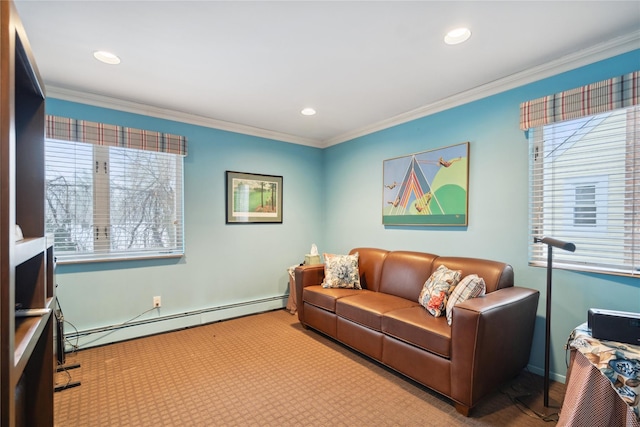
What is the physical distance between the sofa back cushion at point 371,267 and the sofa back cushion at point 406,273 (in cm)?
7

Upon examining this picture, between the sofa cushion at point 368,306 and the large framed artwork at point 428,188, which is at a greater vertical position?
the large framed artwork at point 428,188

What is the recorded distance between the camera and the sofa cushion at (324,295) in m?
2.98

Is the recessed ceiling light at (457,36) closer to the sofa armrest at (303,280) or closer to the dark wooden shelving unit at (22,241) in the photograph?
the dark wooden shelving unit at (22,241)

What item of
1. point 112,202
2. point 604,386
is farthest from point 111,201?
point 604,386

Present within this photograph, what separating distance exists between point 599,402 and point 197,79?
11.2 ft

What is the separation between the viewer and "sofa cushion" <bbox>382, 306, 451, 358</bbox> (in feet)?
6.63

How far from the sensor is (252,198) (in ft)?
13.1

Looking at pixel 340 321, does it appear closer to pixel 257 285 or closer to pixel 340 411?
pixel 340 411

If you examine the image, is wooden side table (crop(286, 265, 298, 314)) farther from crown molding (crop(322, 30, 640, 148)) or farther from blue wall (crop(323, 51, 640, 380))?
crown molding (crop(322, 30, 640, 148))

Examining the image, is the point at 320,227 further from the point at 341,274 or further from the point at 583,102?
the point at 583,102

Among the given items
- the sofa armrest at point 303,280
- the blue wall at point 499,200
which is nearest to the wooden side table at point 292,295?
the sofa armrest at point 303,280

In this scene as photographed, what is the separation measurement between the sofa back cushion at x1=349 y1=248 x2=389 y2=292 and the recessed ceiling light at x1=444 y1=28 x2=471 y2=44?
2117 mm

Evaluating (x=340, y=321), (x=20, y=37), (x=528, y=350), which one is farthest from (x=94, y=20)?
(x=528, y=350)

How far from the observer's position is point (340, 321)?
9.37 feet
